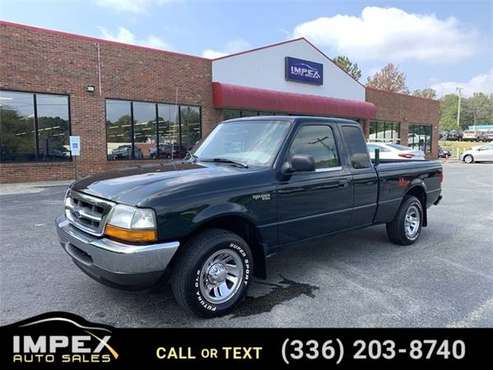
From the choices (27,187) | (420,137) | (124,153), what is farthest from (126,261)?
(420,137)

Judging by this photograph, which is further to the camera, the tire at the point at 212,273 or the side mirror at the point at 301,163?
the side mirror at the point at 301,163

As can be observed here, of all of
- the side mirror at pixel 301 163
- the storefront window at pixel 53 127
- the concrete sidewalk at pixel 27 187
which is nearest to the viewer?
the side mirror at pixel 301 163

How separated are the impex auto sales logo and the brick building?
1169 centimetres

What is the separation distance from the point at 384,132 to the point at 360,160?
25.1 metres

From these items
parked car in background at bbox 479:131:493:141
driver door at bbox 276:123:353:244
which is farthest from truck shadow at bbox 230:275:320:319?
parked car in background at bbox 479:131:493:141

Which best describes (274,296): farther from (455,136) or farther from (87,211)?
(455,136)

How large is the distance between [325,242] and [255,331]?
2994 mm

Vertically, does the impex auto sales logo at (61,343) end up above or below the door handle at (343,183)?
below

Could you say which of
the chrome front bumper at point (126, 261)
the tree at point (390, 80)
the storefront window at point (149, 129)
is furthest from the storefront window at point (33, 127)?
the tree at point (390, 80)

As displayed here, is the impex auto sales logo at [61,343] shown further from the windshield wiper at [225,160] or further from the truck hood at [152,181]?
the windshield wiper at [225,160]

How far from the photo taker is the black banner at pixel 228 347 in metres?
2.83

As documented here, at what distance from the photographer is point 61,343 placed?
9.46ft

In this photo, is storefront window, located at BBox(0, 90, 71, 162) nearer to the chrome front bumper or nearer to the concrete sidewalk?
the concrete sidewalk

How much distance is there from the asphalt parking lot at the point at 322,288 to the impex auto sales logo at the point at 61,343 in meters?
0.30
